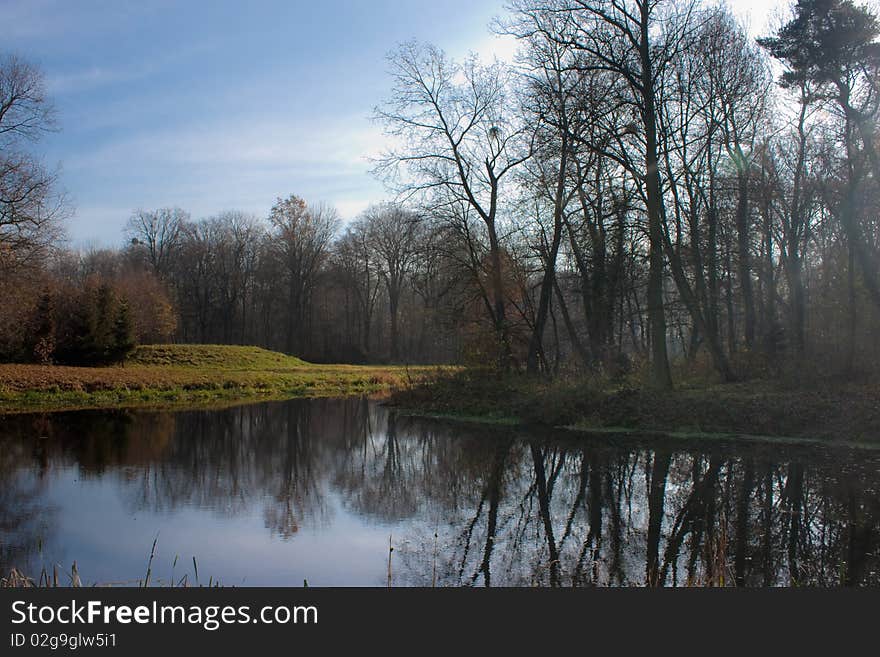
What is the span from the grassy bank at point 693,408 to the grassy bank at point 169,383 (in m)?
5.64

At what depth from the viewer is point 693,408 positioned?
16453 millimetres

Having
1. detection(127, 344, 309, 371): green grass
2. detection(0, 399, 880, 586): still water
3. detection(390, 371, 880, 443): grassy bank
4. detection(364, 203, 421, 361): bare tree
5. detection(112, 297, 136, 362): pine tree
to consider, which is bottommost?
detection(0, 399, 880, 586): still water

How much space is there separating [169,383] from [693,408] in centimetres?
2202

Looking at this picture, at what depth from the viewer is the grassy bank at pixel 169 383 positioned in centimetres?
2569

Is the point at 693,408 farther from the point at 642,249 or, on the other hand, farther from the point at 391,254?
the point at 391,254

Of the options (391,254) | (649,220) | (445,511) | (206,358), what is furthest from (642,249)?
(391,254)

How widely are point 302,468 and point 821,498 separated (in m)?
9.18

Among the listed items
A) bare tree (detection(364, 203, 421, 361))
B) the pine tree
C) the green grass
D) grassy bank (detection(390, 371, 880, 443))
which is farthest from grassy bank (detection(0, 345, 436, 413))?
bare tree (detection(364, 203, 421, 361))

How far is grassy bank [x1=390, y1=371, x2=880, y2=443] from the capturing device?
14688 millimetres

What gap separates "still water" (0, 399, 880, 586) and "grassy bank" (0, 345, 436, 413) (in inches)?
371

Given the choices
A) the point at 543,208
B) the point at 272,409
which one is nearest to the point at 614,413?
the point at 543,208

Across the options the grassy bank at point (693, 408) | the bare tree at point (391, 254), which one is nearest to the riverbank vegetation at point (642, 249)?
the grassy bank at point (693, 408)

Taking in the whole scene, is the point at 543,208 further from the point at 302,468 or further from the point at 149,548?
the point at 149,548

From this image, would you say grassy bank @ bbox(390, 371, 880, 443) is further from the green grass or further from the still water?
the green grass
